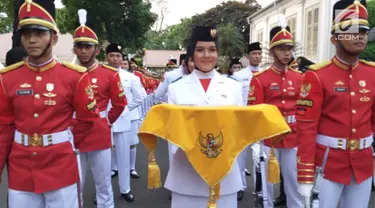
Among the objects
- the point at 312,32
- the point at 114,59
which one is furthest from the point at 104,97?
the point at 312,32

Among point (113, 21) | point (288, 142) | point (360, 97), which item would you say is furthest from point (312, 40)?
point (360, 97)

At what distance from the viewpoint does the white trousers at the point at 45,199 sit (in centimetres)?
313

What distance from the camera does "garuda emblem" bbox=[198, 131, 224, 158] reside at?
2.58 m

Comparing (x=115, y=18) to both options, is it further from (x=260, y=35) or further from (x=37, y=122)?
(x=37, y=122)

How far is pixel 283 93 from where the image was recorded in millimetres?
5023

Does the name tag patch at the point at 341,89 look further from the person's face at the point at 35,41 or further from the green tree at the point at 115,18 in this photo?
the green tree at the point at 115,18

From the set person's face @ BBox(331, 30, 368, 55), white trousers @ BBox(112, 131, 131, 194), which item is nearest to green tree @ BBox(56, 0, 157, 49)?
white trousers @ BBox(112, 131, 131, 194)

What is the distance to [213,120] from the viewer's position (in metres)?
2.55

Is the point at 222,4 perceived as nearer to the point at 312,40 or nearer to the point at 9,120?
the point at 312,40

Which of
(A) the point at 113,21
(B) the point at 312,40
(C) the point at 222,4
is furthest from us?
(C) the point at 222,4

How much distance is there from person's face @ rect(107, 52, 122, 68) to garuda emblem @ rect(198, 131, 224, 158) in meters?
4.33

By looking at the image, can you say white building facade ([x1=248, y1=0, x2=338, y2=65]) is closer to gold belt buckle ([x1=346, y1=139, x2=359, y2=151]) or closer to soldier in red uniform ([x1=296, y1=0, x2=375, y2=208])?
soldier in red uniform ([x1=296, y1=0, x2=375, y2=208])

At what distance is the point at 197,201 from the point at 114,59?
14.2ft

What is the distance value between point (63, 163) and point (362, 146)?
2394mm
